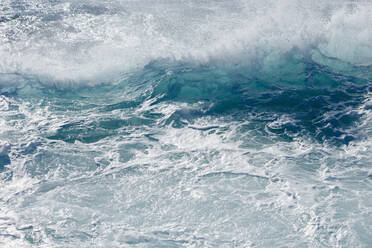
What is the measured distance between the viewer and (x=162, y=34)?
13.9m

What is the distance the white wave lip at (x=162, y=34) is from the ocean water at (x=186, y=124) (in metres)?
0.06

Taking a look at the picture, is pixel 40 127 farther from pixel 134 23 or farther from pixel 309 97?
A: pixel 309 97

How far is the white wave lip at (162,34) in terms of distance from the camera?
12.6 metres

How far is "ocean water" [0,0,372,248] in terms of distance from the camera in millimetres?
7305

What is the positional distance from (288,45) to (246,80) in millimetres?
2253

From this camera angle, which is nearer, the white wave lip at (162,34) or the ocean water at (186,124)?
the ocean water at (186,124)

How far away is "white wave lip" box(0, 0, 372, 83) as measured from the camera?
41.3 ft

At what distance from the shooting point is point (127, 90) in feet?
38.3

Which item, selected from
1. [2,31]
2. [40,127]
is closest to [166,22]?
[2,31]

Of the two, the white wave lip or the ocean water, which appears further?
the white wave lip

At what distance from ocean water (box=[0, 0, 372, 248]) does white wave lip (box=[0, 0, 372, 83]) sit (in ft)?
0.20

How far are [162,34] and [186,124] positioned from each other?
4.86 m

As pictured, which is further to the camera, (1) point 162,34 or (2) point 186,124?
(1) point 162,34

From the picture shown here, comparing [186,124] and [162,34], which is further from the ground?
[162,34]
